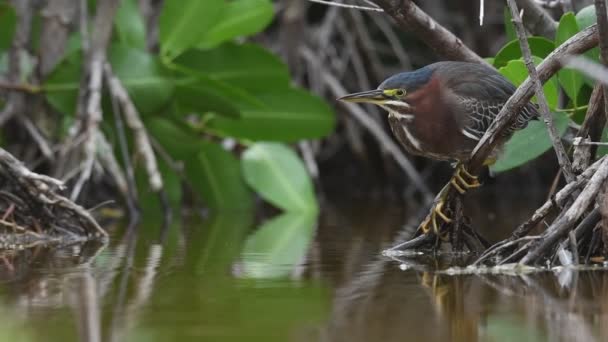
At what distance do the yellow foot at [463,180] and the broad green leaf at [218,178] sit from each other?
9.92 ft

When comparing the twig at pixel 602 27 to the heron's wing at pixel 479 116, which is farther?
the heron's wing at pixel 479 116

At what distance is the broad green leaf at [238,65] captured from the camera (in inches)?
244

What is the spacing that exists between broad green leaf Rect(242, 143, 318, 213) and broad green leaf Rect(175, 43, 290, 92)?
726mm

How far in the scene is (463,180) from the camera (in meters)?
3.77

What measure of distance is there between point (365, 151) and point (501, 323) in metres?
5.95

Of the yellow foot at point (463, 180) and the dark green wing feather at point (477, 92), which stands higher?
the dark green wing feather at point (477, 92)

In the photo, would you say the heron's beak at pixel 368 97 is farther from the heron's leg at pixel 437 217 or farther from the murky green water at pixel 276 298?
the murky green water at pixel 276 298

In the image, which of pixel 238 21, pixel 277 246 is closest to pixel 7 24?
pixel 238 21

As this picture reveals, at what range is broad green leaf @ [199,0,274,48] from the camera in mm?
6223

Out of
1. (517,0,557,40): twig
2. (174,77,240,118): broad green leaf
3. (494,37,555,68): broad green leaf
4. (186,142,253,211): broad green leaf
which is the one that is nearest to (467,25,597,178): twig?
(494,37,555,68): broad green leaf

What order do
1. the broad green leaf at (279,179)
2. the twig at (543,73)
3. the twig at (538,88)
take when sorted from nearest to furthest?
the twig at (538,88)
the twig at (543,73)
the broad green leaf at (279,179)

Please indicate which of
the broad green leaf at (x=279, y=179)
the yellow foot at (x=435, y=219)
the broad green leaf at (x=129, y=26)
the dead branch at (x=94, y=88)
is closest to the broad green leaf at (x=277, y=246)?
the broad green leaf at (x=279, y=179)

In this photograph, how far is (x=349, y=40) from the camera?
8172 mm

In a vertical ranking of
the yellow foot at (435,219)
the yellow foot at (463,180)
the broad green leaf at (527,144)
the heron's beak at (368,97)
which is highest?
the heron's beak at (368,97)
